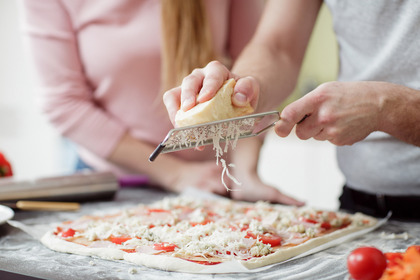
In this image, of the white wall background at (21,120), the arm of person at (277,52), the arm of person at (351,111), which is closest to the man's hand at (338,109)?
the arm of person at (351,111)

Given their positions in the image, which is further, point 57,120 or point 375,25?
point 57,120

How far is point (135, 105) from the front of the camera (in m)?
1.66

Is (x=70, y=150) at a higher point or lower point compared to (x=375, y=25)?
lower

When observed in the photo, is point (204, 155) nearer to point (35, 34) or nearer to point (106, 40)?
point (106, 40)

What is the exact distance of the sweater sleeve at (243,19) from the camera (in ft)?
5.64

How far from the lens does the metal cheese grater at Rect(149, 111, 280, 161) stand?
2.71 feet

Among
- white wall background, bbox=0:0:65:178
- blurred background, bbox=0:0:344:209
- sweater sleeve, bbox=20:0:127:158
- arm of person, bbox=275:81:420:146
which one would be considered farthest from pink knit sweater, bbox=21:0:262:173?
white wall background, bbox=0:0:65:178

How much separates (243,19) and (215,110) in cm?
94

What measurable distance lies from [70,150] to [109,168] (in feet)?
1.01

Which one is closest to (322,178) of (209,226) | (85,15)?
(85,15)

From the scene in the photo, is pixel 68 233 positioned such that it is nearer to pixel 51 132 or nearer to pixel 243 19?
pixel 243 19

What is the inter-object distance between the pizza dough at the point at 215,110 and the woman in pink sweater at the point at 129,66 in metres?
0.63

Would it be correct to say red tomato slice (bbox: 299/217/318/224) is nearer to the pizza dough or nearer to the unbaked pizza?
the unbaked pizza

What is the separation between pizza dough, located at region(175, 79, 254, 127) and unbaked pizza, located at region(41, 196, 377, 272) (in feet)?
0.74
